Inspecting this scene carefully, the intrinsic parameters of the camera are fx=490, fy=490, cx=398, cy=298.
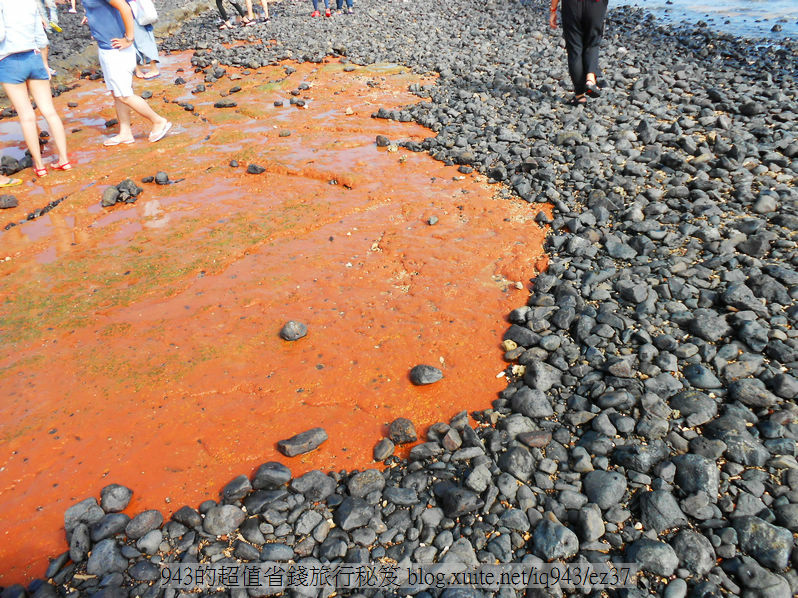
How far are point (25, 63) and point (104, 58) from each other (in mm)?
1067

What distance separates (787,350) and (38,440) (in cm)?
501

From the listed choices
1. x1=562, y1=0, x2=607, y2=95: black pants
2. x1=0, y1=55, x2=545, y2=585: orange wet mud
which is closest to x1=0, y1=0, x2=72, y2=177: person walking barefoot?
A: x1=0, y1=55, x2=545, y2=585: orange wet mud

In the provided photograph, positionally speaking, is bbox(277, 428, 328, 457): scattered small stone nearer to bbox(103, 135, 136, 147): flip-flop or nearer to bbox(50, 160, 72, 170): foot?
bbox(50, 160, 72, 170): foot

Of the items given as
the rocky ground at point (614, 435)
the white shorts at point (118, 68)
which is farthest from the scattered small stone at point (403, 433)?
the white shorts at point (118, 68)

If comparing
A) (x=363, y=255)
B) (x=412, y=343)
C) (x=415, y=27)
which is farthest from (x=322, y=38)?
(x=412, y=343)

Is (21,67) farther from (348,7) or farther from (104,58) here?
(348,7)

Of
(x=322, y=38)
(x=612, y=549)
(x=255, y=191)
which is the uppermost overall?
(x=322, y=38)

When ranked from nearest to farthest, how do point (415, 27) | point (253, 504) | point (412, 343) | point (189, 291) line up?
point (253, 504) → point (412, 343) → point (189, 291) → point (415, 27)

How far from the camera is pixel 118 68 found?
270 inches

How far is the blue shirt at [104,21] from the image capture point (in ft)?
21.3

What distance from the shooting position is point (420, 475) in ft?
9.47

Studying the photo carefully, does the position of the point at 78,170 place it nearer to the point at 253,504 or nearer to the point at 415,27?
the point at 253,504

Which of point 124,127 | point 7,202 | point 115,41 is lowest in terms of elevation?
point 7,202

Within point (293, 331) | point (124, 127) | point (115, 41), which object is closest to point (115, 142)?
point (124, 127)
